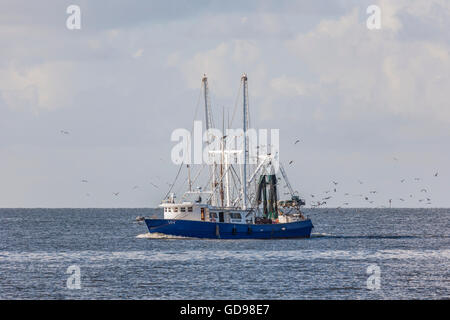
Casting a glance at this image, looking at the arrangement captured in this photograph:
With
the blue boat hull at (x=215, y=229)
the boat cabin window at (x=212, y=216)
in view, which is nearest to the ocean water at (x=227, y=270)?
the blue boat hull at (x=215, y=229)

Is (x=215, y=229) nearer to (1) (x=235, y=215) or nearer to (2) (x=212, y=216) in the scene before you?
(2) (x=212, y=216)

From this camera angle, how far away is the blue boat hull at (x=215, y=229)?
10419cm

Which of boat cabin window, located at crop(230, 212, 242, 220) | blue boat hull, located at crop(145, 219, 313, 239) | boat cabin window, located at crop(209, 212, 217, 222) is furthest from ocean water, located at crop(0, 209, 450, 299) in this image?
boat cabin window, located at crop(230, 212, 242, 220)

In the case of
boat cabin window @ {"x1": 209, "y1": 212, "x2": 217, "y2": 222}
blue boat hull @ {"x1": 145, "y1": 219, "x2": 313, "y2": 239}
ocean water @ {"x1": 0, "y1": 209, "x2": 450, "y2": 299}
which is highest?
boat cabin window @ {"x1": 209, "y1": 212, "x2": 217, "y2": 222}

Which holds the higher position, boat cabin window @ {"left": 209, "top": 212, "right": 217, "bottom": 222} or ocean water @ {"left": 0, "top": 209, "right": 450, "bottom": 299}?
boat cabin window @ {"left": 209, "top": 212, "right": 217, "bottom": 222}

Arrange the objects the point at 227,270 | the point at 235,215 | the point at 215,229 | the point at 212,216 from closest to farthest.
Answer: the point at 227,270 → the point at 215,229 → the point at 212,216 → the point at 235,215

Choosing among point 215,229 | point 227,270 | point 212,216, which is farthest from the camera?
point 212,216

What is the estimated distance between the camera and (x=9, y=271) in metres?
71.6

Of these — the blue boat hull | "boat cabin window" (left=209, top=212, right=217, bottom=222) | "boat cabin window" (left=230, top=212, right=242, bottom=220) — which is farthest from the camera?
"boat cabin window" (left=230, top=212, right=242, bottom=220)

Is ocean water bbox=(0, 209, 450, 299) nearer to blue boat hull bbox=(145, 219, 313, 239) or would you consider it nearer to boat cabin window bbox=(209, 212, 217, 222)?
blue boat hull bbox=(145, 219, 313, 239)

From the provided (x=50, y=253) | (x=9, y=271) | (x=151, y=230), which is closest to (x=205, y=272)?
(x=9, y=271)

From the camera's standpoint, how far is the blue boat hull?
104188 mm

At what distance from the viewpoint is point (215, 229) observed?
4104 inches

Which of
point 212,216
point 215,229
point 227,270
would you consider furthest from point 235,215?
point 227,270
